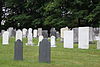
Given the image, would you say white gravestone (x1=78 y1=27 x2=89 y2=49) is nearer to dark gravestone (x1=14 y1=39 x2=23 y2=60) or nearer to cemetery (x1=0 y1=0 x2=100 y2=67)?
cemetery (x1=0 y1=0 x2=100 y2=67)

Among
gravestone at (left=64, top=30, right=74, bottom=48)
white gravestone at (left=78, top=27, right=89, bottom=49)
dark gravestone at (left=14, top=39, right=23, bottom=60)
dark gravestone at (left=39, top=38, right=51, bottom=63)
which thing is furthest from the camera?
gravestone at (left=64, top=30, right=74, bottom=48)

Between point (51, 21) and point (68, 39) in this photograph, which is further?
point (51, 21)

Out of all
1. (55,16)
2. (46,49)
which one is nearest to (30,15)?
(55,16)

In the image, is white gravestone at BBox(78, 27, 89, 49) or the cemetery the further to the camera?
the cemetery

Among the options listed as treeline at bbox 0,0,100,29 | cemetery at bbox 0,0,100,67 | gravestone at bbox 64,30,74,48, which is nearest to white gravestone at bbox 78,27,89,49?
cemetery at bbox 0,0,100,67

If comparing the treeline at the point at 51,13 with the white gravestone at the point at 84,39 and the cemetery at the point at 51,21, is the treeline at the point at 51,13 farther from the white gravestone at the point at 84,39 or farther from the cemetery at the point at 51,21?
the white gravestone at the point at 84,39

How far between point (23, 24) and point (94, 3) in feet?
37.0

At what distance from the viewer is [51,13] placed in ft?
123

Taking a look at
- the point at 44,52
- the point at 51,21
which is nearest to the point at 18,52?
the point at 44,52

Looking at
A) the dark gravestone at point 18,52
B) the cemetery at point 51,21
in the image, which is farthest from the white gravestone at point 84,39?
the dark gravestone at point 18,52

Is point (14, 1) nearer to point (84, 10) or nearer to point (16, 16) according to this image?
point (16, 16)

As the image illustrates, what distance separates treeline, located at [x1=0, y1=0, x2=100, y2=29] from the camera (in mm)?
33812

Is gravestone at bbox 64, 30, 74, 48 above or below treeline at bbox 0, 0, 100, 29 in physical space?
below

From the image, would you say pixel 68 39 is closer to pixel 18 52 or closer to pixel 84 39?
pixel 84 39
